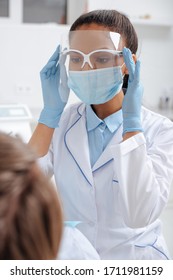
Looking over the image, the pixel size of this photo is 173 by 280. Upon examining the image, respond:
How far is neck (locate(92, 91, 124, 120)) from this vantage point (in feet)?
4.44

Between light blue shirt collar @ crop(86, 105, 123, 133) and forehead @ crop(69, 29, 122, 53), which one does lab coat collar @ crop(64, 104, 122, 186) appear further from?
forehead @ crop(69, 29, 122, 53)

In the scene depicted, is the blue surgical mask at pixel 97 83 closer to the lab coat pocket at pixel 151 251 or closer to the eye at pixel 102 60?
the eye at pixel 102 60

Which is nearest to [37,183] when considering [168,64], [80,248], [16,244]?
[16,244]

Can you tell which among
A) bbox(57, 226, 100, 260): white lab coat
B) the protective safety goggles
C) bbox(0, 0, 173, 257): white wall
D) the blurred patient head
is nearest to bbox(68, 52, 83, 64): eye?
the protective safety goggles

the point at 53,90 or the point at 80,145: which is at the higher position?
the point at 53,90

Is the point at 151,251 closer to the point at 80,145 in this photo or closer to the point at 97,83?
the point at 80,145

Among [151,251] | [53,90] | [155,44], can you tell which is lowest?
[151,251]

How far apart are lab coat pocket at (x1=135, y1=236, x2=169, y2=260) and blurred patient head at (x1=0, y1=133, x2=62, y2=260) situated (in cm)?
68

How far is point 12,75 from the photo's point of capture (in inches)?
114

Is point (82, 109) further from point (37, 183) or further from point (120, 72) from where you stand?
point (37, 183)

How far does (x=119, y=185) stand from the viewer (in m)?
1.17

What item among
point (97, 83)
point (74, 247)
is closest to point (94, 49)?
point (97, 83)

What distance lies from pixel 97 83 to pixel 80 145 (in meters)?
0.21
